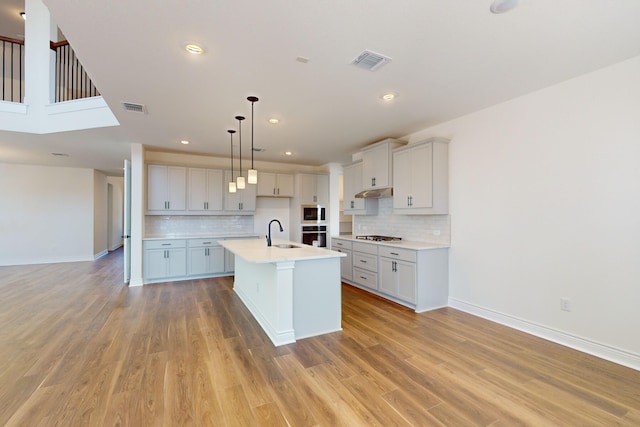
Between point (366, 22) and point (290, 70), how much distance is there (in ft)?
2.84

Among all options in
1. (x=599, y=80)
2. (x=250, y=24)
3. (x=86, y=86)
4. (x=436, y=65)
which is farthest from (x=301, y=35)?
(x=86, y=86)

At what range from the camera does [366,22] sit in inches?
76.6

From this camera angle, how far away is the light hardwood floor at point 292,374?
72.5 inches

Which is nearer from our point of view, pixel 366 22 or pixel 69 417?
pixel 69 417

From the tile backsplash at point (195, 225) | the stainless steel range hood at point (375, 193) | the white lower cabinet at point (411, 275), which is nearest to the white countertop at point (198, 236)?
the tile backsplash at point (195, 225)

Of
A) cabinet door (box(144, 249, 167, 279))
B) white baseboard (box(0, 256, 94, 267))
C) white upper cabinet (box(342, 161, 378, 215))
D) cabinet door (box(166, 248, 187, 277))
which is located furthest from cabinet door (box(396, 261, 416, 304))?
white baseboard (box(0, 256, 94, 267))

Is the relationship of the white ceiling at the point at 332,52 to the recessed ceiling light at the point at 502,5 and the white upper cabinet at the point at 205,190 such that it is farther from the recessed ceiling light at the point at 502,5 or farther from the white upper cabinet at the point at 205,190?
the white upper cabinet at the point at 205,190

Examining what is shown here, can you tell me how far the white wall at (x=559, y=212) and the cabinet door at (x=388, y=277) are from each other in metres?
0.86

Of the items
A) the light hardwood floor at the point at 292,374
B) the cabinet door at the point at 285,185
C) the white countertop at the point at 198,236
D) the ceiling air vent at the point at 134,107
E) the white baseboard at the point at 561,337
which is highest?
the ceiling air vent at the point at 134,107

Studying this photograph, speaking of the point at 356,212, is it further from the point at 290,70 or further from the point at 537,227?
the point at 290,70

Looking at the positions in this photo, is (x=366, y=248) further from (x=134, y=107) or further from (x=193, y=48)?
(x=134, y=107)

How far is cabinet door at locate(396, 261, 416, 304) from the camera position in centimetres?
380

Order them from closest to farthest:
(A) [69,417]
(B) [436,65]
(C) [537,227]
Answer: (A) [69,417] → (B) [436,65] → (C) [537,227]

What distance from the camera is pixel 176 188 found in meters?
5.60
